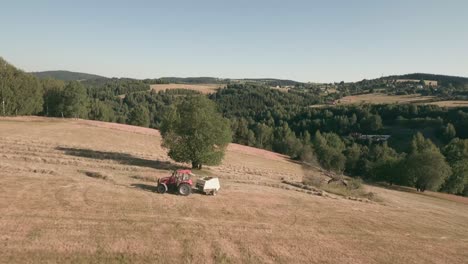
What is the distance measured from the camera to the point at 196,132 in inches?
1784

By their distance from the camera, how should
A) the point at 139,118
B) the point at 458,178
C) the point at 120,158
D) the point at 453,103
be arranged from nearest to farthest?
the point at 120,158
the point at 458,178
the point at 139,118
the point at 453,103

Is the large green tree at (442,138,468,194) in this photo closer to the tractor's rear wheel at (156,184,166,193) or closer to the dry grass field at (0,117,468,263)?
the dry grass field at (0,117,468,263)

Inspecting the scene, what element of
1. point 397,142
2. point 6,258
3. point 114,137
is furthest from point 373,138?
point 6,258

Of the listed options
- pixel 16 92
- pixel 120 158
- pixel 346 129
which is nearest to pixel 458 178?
pixel 120 158

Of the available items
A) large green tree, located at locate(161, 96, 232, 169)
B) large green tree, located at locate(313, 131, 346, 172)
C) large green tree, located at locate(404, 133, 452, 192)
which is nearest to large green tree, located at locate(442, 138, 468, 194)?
large green tree, located at locate(404, 133, 452, 192)

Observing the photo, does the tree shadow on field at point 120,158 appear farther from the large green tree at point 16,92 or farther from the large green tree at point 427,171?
the large green tree at point 16,92

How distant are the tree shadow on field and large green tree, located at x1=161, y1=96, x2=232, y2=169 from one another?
2.41m

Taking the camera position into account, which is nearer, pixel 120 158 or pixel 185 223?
pixel 185 223

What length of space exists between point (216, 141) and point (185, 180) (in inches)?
604

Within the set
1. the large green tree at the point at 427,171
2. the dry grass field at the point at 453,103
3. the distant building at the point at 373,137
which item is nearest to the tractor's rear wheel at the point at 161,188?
the large green tree at the point at 427,171

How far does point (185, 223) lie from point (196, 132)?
73.6 ft

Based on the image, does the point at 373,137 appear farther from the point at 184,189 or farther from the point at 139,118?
the point at 184,189

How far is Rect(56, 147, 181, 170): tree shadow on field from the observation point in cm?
4584

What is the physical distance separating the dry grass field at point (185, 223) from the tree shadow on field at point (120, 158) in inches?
134
